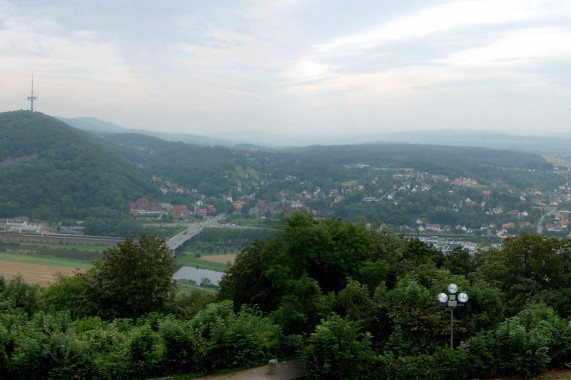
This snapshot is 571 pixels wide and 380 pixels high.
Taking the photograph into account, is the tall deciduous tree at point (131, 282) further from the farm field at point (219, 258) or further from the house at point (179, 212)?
the house at point (179, 212)

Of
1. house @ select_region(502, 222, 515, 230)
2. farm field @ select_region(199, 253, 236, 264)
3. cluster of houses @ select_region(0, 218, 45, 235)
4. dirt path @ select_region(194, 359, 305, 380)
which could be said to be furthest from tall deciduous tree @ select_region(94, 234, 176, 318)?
house @ select_region(502, 222, 515, 230)

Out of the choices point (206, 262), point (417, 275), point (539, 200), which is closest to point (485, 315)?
point (417, 275)

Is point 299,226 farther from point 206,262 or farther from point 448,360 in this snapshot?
point 206,262

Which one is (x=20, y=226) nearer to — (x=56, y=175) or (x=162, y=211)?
(x=56, y=175)

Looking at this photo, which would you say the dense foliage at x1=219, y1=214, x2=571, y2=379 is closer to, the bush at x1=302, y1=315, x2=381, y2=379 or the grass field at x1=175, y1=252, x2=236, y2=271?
the bush at x1=302, y1=315, x2=381, y2=379

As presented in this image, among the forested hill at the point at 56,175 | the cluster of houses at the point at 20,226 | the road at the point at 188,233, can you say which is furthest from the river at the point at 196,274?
the forested hill at the point at 56,175

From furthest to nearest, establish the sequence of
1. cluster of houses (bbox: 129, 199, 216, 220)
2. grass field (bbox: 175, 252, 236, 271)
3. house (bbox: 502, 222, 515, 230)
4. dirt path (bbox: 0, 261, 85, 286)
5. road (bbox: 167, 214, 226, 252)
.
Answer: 1. cluster of houses (bbox: 129, 199, 216, 220)
2. house (bbox: 502, 222, 515, 230)
3. road (bbox: 167, 214, 226, 252)
4. grass field (bbox: 175, 252, 236, 271)
5. dirt path (bbox: 0, 261, 85, 286)
